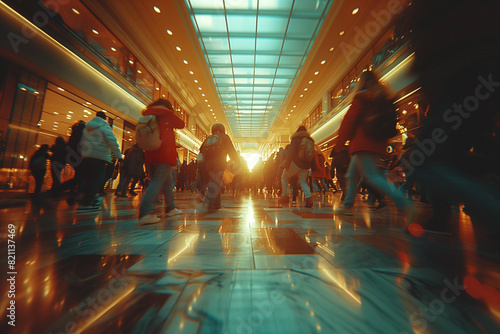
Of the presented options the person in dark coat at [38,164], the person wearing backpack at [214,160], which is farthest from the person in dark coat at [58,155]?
the person wearing backpack at [214,160]

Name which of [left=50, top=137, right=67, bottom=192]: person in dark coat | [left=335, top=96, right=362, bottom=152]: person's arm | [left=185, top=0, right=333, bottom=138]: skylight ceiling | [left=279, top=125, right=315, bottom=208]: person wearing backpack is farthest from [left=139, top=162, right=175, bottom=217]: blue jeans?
[left=185, top=0, right=333, bottom=138]: skylight ceiling

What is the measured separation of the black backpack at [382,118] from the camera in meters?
2.13

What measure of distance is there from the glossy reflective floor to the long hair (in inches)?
58.7

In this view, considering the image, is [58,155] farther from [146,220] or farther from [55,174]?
[146,220]

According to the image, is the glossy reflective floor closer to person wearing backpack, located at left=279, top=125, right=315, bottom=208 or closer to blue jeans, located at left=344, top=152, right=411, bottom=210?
blue jeans, located at left=344, top=152, right=411, bottom=210

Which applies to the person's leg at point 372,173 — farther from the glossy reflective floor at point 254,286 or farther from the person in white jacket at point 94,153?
the person in white jacket at point 94,153

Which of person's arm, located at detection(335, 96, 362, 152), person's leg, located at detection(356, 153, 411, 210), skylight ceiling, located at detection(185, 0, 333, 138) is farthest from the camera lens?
skylight ceiling, located at detection(185, 0, 333, 138)

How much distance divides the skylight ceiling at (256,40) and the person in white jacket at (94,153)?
6.84m

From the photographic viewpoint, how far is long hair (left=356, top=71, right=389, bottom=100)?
84.7 inches

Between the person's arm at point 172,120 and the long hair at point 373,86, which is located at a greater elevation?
the long hair at point 373,86

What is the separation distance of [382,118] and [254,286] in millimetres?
2172

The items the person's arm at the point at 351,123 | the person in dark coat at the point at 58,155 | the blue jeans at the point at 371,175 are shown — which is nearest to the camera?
the blue jeans at the point at 371,175

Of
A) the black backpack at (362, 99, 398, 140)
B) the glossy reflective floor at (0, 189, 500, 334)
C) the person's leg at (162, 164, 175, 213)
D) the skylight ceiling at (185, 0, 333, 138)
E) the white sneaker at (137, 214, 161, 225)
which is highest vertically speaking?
the skylight ceiling at (185, 0, 333, 138)

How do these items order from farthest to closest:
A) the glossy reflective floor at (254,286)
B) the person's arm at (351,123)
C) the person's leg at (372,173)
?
Result: the person's arm at (351,123) → the person's leg at (372,173) → the glossy reflective floor at (254,286)
